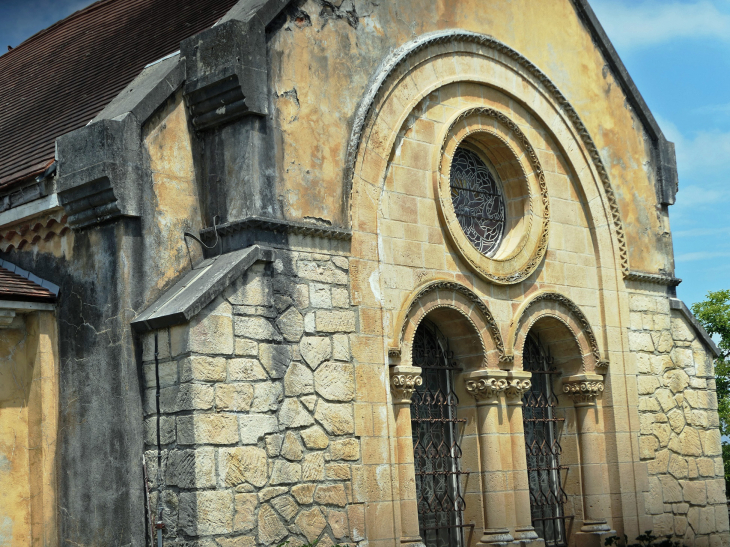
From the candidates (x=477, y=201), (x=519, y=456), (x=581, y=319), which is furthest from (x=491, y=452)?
(x=477, y=201)

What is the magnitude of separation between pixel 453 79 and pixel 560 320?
10.6 ft

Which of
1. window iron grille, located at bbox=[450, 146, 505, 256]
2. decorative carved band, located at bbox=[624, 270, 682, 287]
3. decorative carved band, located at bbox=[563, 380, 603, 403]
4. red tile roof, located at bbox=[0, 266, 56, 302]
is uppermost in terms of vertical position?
window iron grille, located at bbox=[450, 146, 505, 256]

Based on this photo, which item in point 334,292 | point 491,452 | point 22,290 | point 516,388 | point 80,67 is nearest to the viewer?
point 22,290

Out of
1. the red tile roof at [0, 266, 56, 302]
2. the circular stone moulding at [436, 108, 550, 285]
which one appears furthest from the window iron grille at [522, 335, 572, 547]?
the red tile roof at [0, 266, 56, 302]

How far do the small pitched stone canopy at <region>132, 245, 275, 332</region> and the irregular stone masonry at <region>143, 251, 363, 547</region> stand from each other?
0.35 ft

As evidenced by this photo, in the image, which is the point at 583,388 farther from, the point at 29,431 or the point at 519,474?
the point at 29,431

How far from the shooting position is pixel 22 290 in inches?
389

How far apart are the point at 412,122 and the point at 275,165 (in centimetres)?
221

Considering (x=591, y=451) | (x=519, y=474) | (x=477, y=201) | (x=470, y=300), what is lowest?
(x=519, y=474)

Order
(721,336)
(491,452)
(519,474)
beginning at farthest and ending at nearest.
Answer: (721,336), (519,474), (491,452)

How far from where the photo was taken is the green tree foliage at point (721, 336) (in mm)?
26905

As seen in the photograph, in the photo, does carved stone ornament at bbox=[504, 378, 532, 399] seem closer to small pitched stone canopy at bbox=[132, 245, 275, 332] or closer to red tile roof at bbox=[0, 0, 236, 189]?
small pitched stone canopy at bbox=[132, 245, 275, 332]

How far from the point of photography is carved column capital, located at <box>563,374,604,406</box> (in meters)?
13.0

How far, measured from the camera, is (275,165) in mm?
9930
